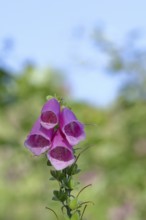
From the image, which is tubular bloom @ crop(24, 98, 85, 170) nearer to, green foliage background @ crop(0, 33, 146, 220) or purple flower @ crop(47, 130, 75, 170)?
purple flower @ crop(47, 130, 75, 170)

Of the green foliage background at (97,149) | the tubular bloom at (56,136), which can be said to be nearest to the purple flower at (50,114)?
the tubular bloom at (56,136)

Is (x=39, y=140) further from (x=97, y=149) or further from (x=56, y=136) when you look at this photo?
(x=97, y=149)

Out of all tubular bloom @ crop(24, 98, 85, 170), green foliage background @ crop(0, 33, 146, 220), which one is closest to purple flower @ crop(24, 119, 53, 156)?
tubular bloom @ crop(24, 98, 85, 170)

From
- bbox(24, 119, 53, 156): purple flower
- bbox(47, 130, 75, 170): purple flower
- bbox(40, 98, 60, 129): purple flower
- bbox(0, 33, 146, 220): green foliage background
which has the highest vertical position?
bbox(0, 33, 146, 220): green foliage background

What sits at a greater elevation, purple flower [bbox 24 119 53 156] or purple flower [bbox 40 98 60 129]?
purple flower [bbox 40 98 60 129]

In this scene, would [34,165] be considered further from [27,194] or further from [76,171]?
[76,171]

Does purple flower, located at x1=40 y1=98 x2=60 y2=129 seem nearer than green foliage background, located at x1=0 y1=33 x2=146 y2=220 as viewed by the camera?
Yes
